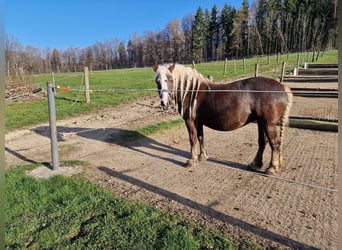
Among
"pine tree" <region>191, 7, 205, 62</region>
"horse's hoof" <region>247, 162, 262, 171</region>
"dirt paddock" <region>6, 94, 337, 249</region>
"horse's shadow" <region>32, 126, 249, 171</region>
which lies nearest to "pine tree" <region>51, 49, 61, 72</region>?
"pine tree" <region>191, 7, 205, 62</region>

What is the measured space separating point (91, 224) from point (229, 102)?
7.45ft

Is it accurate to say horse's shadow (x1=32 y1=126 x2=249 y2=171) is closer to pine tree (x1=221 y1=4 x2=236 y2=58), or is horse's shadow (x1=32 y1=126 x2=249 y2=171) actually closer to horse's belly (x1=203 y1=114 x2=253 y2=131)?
horse's belly (x1=203 y1=114 x2=253 y2=131)

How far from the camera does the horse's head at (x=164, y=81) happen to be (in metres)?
3.48

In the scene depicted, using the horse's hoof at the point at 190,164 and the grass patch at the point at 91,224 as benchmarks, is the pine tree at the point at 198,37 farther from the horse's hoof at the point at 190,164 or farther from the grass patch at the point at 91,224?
the grass patch at the point at 91,224

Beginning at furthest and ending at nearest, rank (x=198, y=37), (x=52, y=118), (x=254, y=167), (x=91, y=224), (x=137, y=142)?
(x=198, y=37) < (x=137, y=142) < (x=52, y=118) < (x=254, y=167) < (x=91, y=224)

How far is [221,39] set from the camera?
59969 mm

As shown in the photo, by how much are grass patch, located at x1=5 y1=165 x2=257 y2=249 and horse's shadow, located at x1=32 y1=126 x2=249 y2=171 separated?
141 centimetres

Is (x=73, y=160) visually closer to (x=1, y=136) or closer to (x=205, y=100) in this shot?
(x=205, y=100)

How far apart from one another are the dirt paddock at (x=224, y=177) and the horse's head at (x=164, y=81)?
1122 millimetres

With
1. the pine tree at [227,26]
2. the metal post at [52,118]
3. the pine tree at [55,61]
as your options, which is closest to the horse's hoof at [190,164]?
the metal post at [52,118]

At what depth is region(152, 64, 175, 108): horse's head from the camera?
3477 millimetres

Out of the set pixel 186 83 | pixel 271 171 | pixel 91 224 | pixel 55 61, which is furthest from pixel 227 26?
pixel 91 224

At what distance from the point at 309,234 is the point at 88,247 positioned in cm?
194

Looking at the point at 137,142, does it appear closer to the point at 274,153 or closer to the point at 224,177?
the point at 224,177
